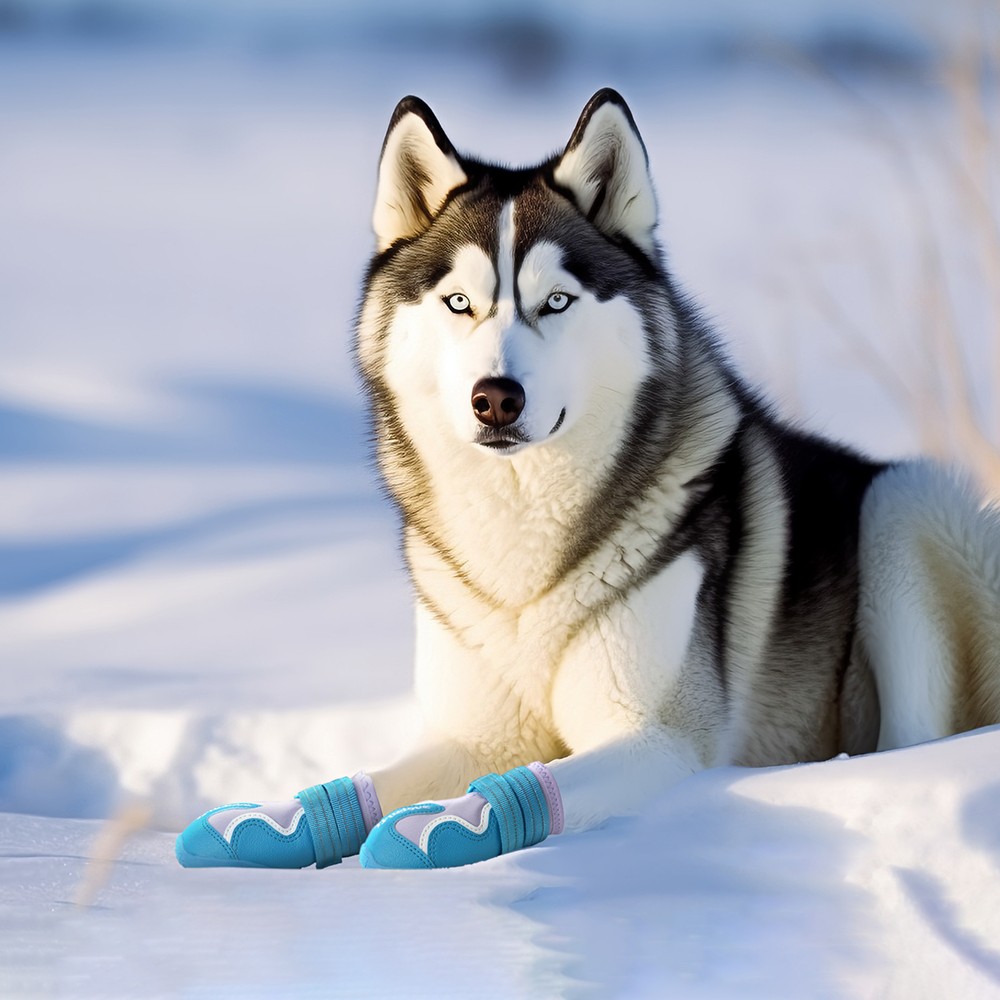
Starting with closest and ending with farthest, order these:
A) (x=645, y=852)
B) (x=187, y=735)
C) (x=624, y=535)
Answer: (x=645, y=852) < (x=624, y=535) < (x=187, y=735)

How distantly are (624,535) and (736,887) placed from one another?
792mm

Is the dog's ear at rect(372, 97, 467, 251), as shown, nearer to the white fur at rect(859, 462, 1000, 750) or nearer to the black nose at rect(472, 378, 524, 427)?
the black nose at rect(472, 378, 524, 427)

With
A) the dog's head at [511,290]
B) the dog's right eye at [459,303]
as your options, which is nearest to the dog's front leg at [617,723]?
the dog's head at [511,290]

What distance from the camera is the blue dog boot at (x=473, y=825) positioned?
208 cm

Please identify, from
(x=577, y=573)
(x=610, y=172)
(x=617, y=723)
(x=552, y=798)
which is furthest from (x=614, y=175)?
(x=552, y=798)

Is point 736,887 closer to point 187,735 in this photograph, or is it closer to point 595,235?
point 595,235

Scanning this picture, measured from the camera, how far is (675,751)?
239cm

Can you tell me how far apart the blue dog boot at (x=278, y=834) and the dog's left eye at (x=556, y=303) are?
0.94 meters

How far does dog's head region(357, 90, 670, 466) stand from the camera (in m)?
2.29

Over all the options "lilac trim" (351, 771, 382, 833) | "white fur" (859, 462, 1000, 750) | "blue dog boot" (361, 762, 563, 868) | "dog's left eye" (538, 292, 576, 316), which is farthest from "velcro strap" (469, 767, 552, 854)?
"white fur" (859, 462, 1000, 750)

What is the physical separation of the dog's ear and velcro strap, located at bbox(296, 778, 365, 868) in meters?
1.14

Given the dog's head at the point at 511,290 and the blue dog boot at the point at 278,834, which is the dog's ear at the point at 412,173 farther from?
the blue dog boot at the point at 278,834

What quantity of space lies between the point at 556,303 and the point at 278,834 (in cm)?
106

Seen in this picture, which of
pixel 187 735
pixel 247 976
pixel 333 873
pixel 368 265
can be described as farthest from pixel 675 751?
pixel 187 735
